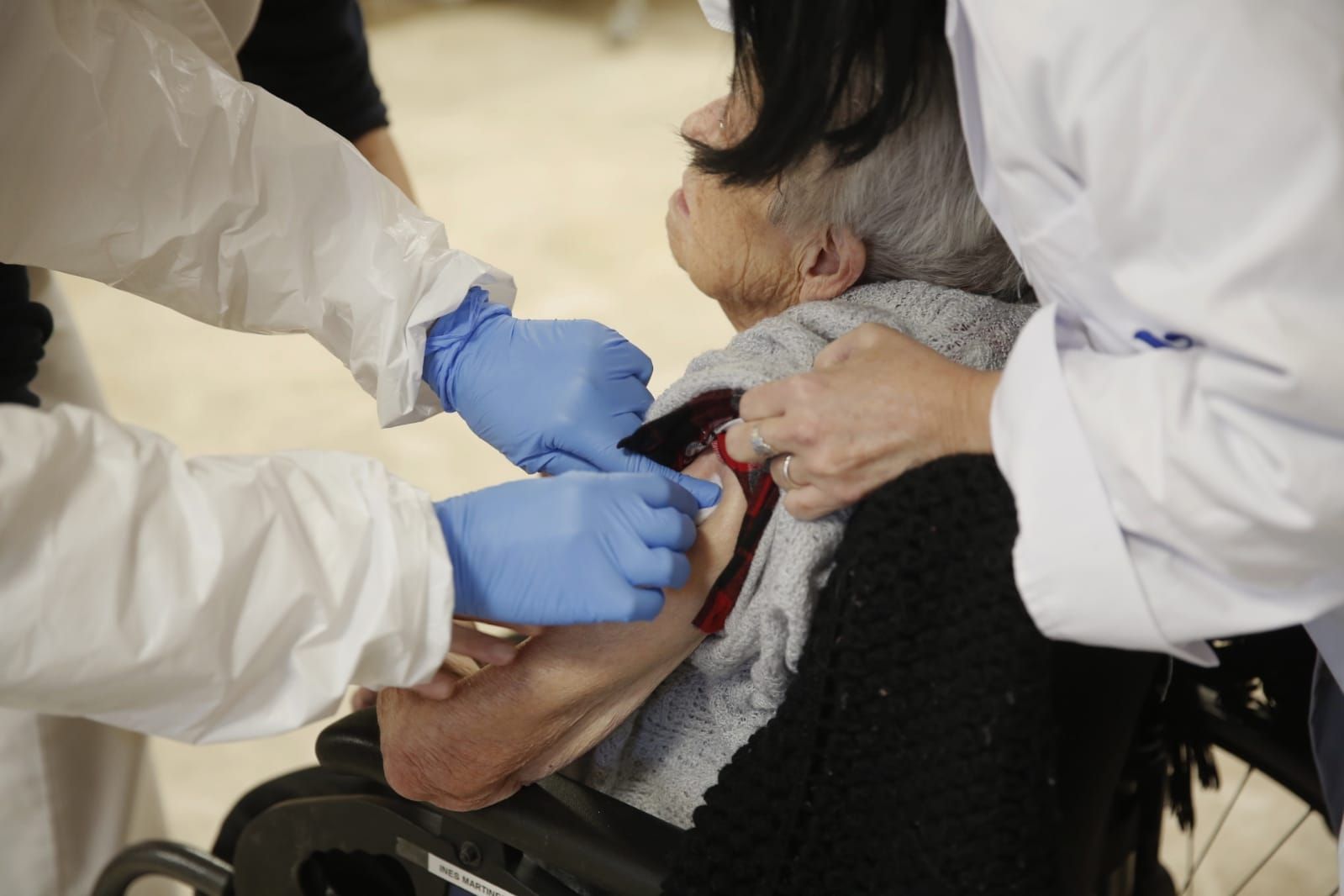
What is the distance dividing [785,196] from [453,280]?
40 cm

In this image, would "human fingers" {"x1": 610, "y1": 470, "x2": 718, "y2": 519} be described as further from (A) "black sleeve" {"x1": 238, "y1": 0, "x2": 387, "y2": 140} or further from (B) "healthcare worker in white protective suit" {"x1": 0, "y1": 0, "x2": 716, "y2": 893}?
(A) "black sleeve" {"x1": 238, "y1": 0, "x2": 387, "y2": 140}

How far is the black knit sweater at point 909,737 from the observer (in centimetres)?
80

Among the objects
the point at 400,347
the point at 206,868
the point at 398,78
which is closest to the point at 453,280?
the point at 400,347

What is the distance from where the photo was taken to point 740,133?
108cm

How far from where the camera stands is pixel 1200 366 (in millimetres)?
760

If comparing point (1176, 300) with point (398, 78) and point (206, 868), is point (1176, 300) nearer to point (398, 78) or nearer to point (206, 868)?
point (206, 868)

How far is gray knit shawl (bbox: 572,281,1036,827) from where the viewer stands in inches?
37.7

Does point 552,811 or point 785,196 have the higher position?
point 785,196

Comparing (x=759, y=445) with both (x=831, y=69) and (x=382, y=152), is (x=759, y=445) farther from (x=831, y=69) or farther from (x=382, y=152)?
(x=382, y=152)

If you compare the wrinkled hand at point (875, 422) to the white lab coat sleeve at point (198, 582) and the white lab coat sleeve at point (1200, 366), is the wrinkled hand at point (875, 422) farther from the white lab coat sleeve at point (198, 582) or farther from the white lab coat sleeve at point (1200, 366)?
the white lab coat sleeve at point (198, 582)

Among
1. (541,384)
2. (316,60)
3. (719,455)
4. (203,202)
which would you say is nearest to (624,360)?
(541,384)

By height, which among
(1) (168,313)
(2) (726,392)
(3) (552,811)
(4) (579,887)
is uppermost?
(2) (726,392)

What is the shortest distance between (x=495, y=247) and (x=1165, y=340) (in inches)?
107

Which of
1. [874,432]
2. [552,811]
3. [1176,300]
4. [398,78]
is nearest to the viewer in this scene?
[1176,300]
